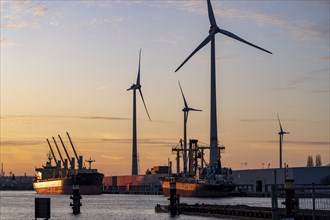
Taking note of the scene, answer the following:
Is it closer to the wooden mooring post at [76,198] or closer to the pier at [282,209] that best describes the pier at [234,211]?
the pier at [282,209]

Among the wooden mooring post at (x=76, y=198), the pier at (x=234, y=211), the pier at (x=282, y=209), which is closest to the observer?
the pier at (x=282, y=209)

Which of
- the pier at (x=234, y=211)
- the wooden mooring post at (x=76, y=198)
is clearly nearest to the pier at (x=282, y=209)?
the pier at (x=234, y=211)

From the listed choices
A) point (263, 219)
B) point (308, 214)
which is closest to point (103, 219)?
point (263, 219)

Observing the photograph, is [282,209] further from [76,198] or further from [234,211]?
[76,198]

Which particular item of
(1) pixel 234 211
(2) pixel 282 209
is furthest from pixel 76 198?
(2) pixel 282 209

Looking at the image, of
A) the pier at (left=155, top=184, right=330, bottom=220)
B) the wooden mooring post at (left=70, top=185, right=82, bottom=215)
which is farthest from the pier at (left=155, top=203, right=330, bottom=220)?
the wooden mooring post at (left=70, top=185, right=82, bottom=215)

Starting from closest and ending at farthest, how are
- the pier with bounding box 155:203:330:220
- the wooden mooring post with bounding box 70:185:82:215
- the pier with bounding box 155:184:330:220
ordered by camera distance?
the pier with bounding box 155:184:330:220 < the pier with bounding box 155:203:330:220 < the wooden mooring post with bounding box 70:185:82:215

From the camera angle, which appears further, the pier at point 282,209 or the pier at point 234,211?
the pier at point 234,211

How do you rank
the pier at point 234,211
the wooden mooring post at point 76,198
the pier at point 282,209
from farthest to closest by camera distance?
the wooden mooring post at point 76,198 → the pier at point 234,211 → the pier at point 282,209

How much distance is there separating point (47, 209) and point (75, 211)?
240 ft

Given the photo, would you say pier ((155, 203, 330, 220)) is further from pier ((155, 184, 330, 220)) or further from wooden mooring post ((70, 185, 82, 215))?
wooden mooring post ((70, 185, 82, 215))

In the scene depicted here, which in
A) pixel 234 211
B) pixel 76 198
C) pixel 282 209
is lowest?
pixel 234 211

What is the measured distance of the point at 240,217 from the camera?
3802 inches

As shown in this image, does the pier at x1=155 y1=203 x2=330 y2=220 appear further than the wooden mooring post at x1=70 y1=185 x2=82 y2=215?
No
